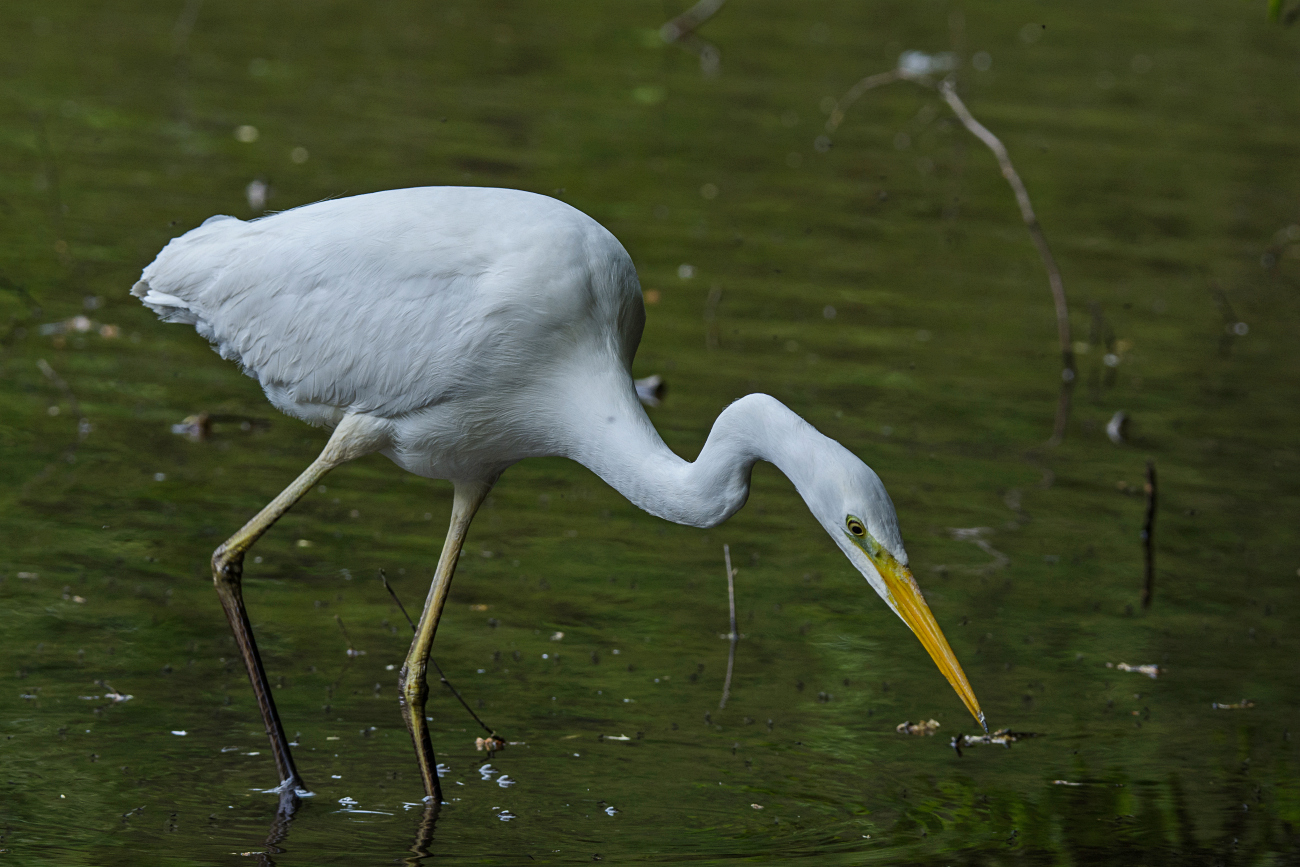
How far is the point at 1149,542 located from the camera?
7441mm

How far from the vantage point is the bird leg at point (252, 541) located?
4.91 metres

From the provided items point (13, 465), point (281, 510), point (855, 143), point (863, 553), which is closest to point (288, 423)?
point (13, 465)

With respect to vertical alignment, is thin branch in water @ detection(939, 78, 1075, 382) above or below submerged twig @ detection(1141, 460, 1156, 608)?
above

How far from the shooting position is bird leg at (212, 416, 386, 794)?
491 centimetres

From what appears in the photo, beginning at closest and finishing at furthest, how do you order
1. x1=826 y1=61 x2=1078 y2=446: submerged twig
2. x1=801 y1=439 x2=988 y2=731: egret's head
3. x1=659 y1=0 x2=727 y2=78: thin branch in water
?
x1=801 y1=439 x2=988 y2=731: egret's head → x1=826 y1=61 x2=1078 y2=446: submerged twig → x1=659 y1=0 x2=727 y2=78: thin branch in water

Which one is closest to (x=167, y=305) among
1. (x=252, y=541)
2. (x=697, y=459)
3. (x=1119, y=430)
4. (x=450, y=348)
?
(x=252, y=541)

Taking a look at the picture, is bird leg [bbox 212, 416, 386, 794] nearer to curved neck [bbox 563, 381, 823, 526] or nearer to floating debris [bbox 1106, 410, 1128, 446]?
curved neck [bbox 563, 381, 823, 526]

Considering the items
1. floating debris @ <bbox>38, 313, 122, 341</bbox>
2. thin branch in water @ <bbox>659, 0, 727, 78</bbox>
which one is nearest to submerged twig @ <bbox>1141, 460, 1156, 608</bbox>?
floating debris @ <bbox>38, 313, 122, 341</bbox>

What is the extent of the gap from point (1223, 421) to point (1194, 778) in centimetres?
393

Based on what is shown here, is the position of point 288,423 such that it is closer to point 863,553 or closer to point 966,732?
point 966,732

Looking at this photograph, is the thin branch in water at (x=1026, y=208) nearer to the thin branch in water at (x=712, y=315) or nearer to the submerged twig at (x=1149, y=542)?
the submerged twig at (x=1149, y=542)

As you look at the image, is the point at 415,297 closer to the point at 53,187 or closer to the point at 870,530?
the point at 870,530

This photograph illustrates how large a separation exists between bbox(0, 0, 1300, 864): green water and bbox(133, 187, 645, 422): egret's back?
123cm

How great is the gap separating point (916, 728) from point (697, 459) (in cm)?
172
